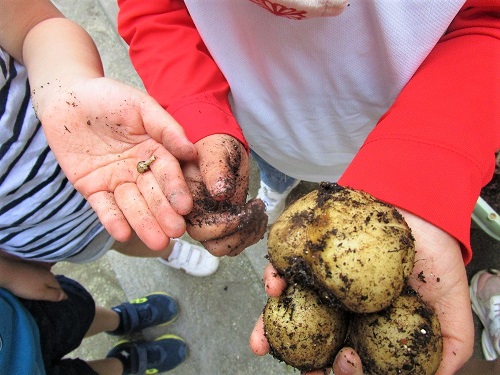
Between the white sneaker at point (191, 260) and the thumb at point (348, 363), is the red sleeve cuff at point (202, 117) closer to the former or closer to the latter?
the thumb at point (348, 363)

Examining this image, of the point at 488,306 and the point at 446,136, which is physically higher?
the point at 446,136

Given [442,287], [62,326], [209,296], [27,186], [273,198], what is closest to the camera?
[442,287]

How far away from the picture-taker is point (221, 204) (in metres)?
1.50

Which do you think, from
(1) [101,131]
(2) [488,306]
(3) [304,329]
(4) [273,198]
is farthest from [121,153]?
(2) [488,306]

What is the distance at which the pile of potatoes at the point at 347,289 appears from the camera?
1270 mm

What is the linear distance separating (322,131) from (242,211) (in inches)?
25.0

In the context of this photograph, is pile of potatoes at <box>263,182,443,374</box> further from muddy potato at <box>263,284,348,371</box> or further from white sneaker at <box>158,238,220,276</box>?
white sneaker at <box>158,238,220,276</box>

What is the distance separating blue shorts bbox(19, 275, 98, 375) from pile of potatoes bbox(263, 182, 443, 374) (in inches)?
45.6

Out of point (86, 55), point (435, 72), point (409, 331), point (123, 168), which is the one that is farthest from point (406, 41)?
point (86, 55)

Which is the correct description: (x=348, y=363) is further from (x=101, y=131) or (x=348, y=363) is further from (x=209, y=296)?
(x=209, y=296)

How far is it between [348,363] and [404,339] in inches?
7.8

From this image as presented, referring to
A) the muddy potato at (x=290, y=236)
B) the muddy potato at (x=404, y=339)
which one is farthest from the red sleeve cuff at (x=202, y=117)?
the muddy potato at (x=404, y=339)

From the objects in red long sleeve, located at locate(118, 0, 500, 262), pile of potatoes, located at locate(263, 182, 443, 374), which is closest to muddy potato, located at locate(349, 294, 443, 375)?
pile of potatoes, located at locate(263, 182, 443, 374)

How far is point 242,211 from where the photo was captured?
59.4 inches
